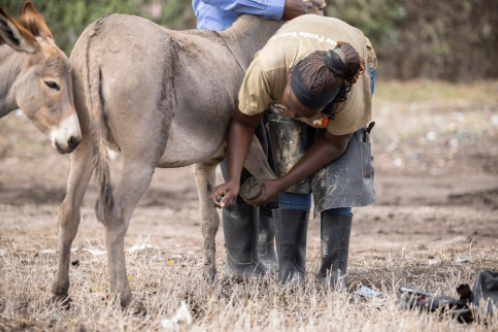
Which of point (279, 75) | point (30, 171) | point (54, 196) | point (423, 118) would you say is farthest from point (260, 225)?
point (423, 118)

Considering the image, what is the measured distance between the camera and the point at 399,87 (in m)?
12.0

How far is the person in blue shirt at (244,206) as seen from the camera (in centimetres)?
338

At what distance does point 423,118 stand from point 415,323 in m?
7.93

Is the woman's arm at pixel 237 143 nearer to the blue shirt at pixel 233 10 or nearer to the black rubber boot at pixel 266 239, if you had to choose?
the blue shirt at pixel 233 10

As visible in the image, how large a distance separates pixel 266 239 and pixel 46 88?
80.0 inches

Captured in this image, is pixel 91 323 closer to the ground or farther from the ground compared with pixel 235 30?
closer to the ground

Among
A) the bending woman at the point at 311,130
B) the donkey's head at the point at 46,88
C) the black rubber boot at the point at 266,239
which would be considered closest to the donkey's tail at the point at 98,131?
the donkey's head at the point at 46,88

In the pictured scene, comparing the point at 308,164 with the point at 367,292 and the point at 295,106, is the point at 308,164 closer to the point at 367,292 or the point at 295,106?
the point at 295,106

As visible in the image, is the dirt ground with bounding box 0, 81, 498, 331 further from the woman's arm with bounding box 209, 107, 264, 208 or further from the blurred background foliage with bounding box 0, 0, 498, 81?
the blurred background foliage with bounding box 0, 0, 498, 81

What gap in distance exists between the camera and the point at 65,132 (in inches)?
96.4

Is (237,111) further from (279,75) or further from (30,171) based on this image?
(30,171)

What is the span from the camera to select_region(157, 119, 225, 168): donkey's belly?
2.72 metres

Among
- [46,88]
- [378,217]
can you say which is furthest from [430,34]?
[46,88]

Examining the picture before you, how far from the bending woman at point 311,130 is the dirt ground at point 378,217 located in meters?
0.45
